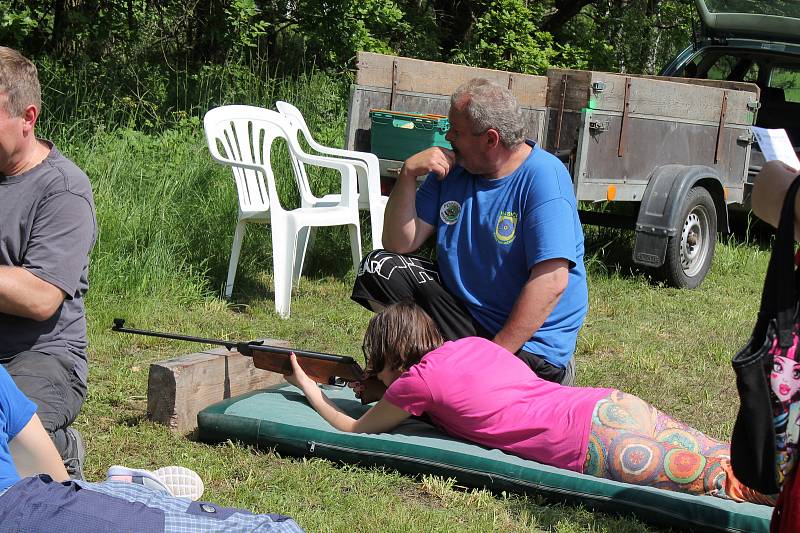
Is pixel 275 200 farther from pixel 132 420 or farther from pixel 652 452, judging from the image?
pixel 652 452

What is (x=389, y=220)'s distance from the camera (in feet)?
15.3

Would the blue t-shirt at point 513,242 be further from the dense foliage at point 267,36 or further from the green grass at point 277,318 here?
the dense foliage at point 267,36

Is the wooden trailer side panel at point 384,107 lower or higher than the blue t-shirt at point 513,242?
higher

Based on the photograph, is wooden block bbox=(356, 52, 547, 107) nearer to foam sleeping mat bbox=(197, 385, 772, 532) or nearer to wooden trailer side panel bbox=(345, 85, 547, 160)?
wooden trailer side panel bbox=(345, 85, 547, 160)

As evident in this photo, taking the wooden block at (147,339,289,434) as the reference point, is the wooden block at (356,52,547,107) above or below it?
above

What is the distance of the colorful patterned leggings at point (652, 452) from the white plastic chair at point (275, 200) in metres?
3.27

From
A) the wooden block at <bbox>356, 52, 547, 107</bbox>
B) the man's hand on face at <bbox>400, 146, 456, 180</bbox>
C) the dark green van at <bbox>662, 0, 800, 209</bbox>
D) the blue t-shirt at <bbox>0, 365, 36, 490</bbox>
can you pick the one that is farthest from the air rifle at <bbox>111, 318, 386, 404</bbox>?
the dark green van at <bbox>662, 0, 800, 209</bbox>

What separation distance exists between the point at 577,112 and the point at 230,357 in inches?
155

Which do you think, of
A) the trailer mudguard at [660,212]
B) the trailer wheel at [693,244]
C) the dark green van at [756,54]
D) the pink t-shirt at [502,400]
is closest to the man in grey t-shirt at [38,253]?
the pink t-shirt at [502,400]

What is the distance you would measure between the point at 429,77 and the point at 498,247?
147 inches

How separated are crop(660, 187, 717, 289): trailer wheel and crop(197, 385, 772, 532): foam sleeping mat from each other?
392 centimetres

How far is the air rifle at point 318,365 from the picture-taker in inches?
Answer: 162

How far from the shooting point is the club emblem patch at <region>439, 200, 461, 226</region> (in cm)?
441

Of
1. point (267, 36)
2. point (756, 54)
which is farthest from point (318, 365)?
point (267, 36)
